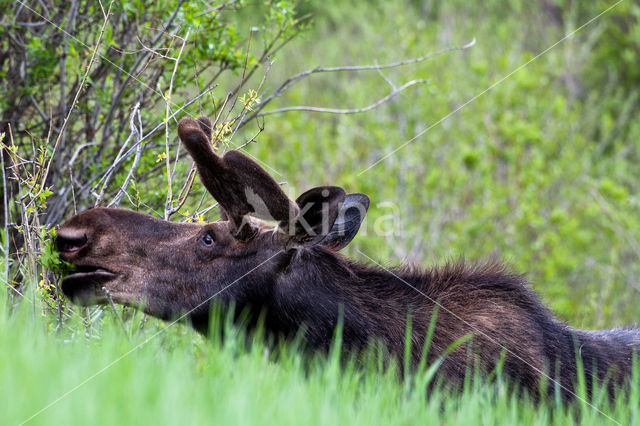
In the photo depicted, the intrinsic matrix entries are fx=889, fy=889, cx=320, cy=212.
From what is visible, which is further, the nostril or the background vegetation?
the nostril

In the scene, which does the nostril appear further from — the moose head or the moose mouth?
the moose mouth

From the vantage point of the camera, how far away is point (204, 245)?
191 inches

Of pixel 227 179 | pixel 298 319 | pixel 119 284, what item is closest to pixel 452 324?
pixel 298 319

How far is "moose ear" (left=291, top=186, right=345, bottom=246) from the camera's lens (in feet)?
15.4

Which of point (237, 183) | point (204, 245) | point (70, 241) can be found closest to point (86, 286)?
point (70, 241)

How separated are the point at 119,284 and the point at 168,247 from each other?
0.33 meters

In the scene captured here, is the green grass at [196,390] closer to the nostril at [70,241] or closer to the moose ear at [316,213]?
the nostril at [70,241]

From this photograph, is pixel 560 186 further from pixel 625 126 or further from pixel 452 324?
pixel 452 324

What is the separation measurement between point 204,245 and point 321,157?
9817 millimetres

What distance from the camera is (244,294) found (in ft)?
15.7

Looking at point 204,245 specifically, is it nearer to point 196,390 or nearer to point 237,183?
point 237,183

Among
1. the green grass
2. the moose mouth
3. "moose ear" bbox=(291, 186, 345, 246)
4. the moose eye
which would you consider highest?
"moose ear" bbox=(291, 186, 345, 246)

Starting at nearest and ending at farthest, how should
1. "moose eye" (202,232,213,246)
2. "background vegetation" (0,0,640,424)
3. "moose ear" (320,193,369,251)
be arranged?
"background vegetation" (0,0,640,424)
"moose eye" (202,232,213,246)
"moose ear" (320,193,369,251)

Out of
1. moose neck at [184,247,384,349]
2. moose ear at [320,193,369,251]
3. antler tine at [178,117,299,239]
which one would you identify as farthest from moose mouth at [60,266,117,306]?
moose ear at [320,193,369,251]
